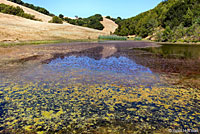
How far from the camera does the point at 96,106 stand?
6.26 metres

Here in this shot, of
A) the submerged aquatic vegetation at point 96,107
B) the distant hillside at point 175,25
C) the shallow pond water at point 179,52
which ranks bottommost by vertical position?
the submerged aquatic vegetation at point 96,107

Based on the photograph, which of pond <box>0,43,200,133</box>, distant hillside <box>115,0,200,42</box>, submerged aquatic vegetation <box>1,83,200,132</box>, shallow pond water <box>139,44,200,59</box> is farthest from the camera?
distant hillside <box>115,0,200,42</box>

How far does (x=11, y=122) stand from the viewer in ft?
16.8

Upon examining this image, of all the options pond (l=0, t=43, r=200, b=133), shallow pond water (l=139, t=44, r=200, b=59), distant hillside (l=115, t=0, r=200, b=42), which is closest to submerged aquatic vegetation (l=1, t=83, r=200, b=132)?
pond (l=0, t=43, r=200, b=133)

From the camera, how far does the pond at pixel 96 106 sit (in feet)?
16.2

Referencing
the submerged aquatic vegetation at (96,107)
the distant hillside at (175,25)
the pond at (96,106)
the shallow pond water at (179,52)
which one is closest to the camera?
the pond at (96,106)

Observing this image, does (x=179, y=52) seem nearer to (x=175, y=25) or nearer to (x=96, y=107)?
(x=96, y=107)

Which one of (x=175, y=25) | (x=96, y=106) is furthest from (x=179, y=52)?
(x=175, y=25)

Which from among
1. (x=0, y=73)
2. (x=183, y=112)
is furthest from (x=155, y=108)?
(x=0, y=73)

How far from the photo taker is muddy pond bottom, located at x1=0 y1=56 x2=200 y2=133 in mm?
4953

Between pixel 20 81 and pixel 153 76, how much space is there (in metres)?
8.50

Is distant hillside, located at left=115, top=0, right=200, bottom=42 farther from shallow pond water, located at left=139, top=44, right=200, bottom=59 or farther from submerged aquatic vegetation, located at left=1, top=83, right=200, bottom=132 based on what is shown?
submerged aquatic vegetation, located at left=1, top=83, right=200, bottom=132

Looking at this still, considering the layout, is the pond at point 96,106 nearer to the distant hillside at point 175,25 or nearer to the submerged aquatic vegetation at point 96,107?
the submerged aquatic vegetation at point 96,107

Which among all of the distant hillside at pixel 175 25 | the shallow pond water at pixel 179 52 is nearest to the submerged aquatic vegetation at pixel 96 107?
the shallow pond water at pixel 179 52
